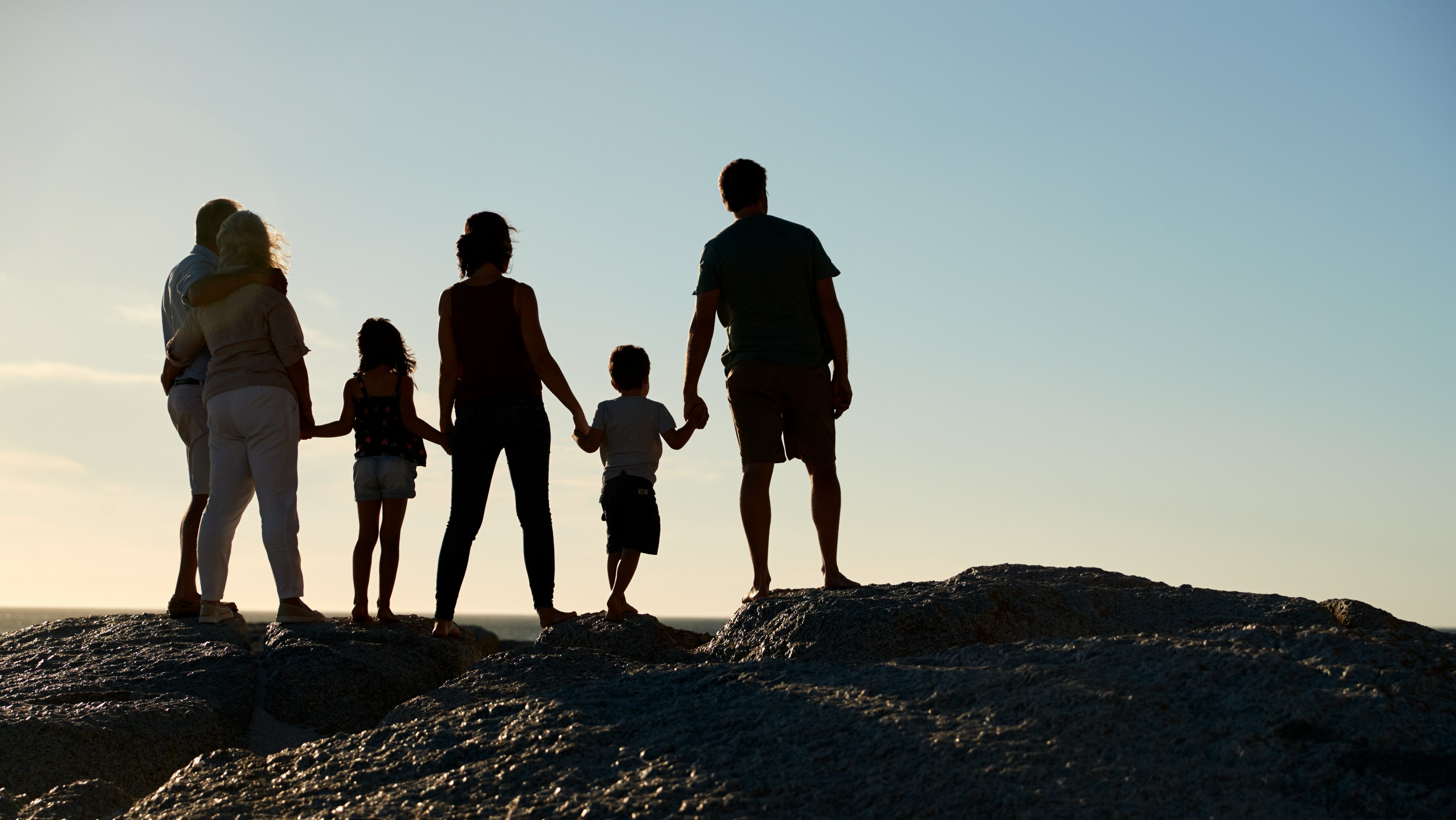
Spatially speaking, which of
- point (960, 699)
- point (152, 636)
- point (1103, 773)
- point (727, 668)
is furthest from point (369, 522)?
point (1103, 773)

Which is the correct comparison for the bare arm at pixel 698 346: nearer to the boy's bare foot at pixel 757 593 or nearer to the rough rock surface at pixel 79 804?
the boy's bare foot at pixel 757 593

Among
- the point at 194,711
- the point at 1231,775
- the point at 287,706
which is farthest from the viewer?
the point at 287,706

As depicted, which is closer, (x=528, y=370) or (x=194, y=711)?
(x=194, y=711)

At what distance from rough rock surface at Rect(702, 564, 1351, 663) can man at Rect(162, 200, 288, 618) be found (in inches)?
131

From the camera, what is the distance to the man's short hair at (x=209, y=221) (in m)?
6.53

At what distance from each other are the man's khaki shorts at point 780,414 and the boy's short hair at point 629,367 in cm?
65

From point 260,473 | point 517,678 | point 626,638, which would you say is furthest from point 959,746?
point 260,473

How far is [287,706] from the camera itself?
208 inches

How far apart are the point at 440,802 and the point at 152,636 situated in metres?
3.87

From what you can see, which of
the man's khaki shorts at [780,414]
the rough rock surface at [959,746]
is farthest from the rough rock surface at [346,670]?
the man's khaki shorts at [780,414]

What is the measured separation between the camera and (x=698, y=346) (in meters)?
5.68

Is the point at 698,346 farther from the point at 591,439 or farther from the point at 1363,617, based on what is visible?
the point at 1363,617

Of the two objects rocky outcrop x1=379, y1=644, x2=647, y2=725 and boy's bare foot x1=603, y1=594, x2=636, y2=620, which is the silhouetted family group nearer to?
boy's bare foot x1=603, y1=594, x2=636, y2=620

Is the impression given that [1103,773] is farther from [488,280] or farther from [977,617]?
[488,280]
